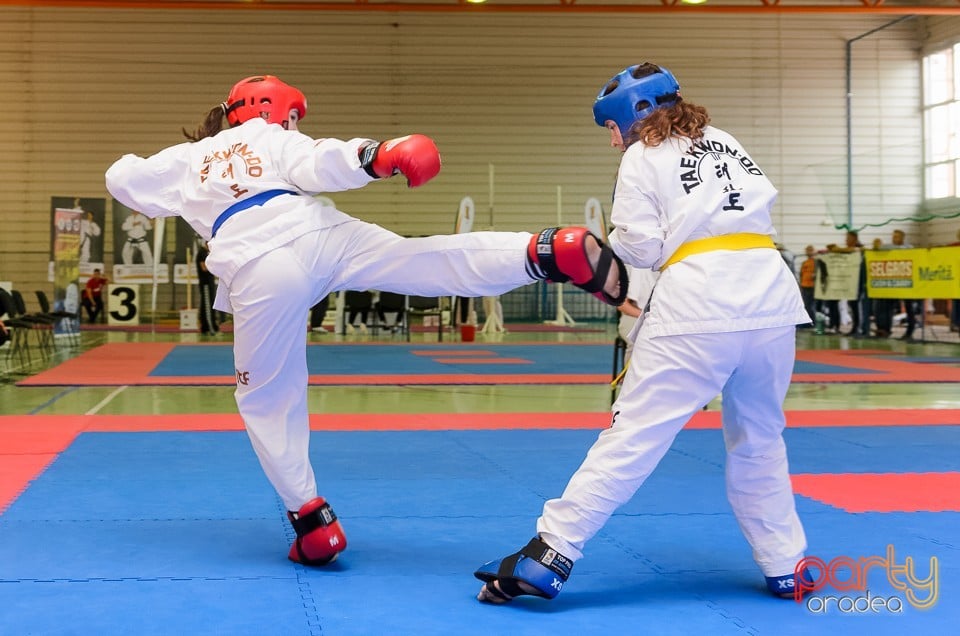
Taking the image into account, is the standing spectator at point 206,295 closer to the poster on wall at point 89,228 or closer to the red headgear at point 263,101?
the poster on wall at point 89,228

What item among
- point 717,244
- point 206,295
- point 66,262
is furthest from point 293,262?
point 66,262

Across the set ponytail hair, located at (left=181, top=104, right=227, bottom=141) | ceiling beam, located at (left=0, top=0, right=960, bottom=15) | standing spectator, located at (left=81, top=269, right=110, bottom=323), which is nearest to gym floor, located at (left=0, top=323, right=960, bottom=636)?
ponytail hair, located at (left=181, top=104, right=227, bottom=141)

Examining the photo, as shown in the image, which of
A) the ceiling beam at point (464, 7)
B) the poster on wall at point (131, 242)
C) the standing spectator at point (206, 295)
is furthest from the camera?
the poster on wall at point (131, 242)

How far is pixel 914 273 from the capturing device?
14414 millimetres

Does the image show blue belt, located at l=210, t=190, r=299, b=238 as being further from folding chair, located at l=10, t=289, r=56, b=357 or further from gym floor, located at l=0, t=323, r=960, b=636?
folding chair, located at l=10, t=289, r=56, b=357

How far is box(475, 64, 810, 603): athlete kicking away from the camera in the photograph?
271cm

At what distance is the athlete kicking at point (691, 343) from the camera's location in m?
2.71

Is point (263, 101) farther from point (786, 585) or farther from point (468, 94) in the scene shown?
point (468, 94)

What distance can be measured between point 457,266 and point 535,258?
30 centimetres

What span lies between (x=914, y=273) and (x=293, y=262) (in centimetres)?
1337

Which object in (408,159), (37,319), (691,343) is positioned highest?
(408,159)

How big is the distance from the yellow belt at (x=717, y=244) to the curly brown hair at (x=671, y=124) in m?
0.31

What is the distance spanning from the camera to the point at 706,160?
9.14ft

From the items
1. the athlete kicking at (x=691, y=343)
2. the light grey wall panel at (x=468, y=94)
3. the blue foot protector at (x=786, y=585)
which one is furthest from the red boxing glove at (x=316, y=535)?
the light grey wall panel at (x=468, y=94)
